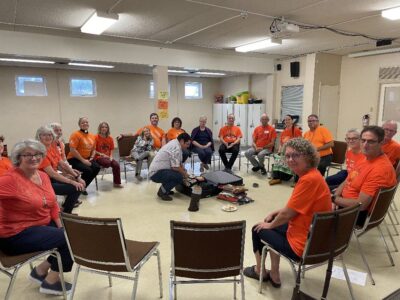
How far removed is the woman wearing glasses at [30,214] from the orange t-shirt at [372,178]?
7.20ft

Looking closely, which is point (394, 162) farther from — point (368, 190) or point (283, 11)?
point (283, 11)

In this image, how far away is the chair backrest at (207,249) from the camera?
1.57 meters

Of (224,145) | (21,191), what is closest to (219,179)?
(224,145)

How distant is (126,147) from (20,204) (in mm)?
3412

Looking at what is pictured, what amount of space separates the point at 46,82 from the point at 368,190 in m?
7.84

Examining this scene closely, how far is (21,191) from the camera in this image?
1835 mm

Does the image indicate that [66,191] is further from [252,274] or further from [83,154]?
[252,274]

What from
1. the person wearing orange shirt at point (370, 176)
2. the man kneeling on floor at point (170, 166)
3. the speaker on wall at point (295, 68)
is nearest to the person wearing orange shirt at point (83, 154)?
the man kneeling on floor at point (170, 166)

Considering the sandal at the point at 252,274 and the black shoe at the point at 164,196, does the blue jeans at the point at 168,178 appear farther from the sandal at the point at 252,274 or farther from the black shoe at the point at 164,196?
the sandal at the point at 252,274

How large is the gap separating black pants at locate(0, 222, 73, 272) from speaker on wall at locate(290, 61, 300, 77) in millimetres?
6609

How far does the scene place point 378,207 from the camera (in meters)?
2.22

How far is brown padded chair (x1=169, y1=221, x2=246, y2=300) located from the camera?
1566mm

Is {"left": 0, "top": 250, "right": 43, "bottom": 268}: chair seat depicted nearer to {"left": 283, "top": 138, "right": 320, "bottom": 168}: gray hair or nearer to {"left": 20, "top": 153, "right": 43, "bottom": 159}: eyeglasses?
{"left": 20, "top": 153, "right": 43, "bottom": 159}: eyeglasses

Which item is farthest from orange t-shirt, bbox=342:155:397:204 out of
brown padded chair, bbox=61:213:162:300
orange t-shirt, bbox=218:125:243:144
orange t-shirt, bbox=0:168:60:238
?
orange t-shirt, bbox=218:125:243:144
